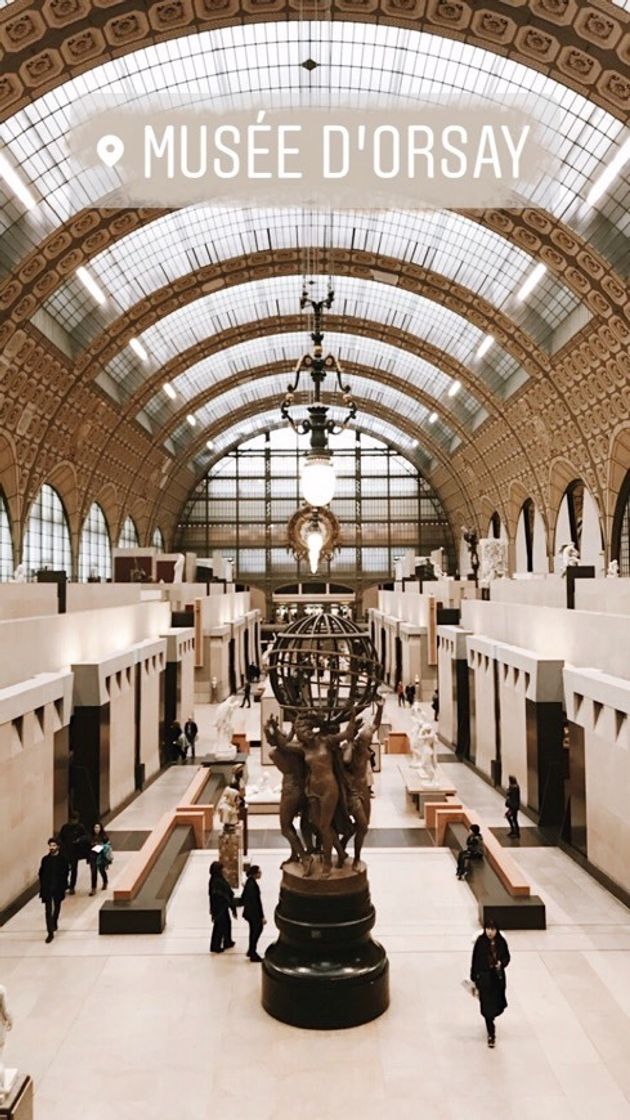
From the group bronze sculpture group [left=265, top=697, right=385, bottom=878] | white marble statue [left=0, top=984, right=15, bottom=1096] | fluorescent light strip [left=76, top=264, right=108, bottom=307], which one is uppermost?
fluorescent light strip [left=76, top=264, right=108, bottom=307]

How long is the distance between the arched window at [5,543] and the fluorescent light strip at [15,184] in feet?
31.0

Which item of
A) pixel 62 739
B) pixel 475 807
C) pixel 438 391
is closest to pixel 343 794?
pixel 62 739

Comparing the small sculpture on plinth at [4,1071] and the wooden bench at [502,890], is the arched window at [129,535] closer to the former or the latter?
the wooden bench at [502,890]

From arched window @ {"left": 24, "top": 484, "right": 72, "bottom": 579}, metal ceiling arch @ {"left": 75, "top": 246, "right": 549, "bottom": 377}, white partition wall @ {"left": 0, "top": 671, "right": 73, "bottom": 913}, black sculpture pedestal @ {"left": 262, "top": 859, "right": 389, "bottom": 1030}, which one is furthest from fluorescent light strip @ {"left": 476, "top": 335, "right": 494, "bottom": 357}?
black sculpture pedestal @ {"left": 262, "top": 859, "right": 389, "bottom": 1030}

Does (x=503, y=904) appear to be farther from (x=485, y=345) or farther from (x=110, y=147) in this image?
(x=485, y=345)

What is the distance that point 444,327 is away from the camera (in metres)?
36.1

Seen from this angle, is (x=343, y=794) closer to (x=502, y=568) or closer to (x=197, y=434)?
(x=502, y=568)

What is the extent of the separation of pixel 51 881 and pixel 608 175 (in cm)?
1894

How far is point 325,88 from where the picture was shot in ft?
72.8

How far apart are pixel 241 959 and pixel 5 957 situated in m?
2.49

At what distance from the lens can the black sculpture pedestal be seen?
750cm

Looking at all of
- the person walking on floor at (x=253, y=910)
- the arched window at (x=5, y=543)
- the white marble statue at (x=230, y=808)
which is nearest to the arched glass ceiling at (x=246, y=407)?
the arched window at (x=5, y=543)

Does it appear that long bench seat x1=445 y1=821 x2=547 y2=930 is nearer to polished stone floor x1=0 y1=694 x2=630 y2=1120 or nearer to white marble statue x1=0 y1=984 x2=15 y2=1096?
polished stone floor x1=0 y1=694 x2=630 y2=1120

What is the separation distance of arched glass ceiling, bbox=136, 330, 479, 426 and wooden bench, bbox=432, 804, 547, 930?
31909 mm
